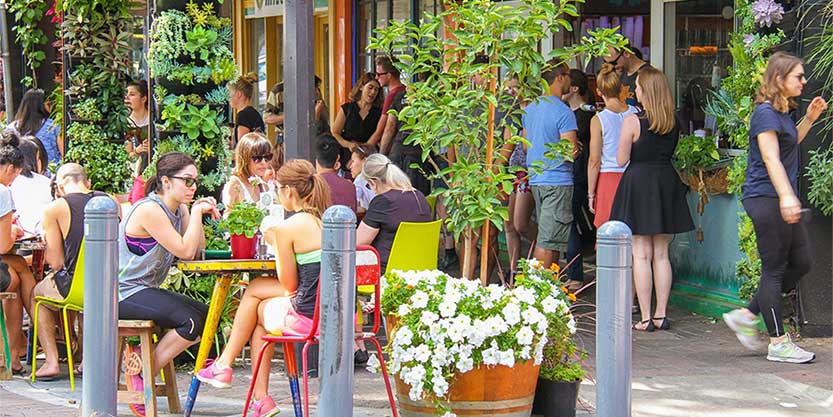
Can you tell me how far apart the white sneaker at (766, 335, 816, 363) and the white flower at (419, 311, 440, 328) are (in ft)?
9.52

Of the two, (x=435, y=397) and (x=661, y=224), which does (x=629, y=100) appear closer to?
(x=661, y=224)

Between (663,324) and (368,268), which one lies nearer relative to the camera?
(368,268)

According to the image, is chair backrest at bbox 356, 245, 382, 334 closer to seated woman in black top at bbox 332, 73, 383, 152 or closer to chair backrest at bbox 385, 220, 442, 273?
chair backrest at bbox 385, 220, 442, 273

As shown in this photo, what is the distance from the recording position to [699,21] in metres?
10.6

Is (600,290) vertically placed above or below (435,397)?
above

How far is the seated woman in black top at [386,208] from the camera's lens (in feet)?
26.6

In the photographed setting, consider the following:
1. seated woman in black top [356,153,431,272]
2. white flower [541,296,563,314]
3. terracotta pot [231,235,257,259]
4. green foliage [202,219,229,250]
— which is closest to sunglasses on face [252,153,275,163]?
green foliage [202,219,229,250]

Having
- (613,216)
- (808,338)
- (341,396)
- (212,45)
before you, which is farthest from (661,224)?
(341,396)

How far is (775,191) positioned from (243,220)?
304 cm

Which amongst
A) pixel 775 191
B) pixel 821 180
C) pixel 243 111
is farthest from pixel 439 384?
pixel 243 111

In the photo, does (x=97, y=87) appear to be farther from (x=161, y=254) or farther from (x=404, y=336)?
A: (x=404, y=336)

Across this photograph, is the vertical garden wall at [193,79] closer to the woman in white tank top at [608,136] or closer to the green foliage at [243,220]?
the green foliage at [243,220]

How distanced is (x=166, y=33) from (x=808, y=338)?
4.53 m

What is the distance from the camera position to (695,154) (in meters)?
9.71
